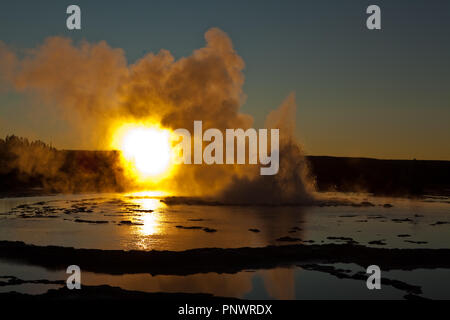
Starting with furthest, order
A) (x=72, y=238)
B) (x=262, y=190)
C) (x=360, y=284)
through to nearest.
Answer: (x=262, y=190), (x=72, y=238), (x=360, y=284)

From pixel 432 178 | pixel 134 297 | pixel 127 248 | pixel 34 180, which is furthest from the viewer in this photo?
pixel 432 178

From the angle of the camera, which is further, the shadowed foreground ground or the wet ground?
the shadowed foreground ground

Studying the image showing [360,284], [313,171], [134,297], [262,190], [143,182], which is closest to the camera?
[134,297]

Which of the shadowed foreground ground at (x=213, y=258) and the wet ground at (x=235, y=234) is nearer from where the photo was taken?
the wet ground at (x=235, y=234)

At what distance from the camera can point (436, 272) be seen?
16.6 meters

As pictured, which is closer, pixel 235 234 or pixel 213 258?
pixel 213 258
